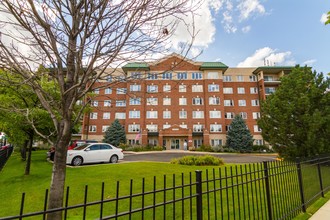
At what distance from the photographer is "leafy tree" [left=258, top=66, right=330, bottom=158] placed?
47.4ft

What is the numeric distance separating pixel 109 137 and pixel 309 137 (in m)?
30.6

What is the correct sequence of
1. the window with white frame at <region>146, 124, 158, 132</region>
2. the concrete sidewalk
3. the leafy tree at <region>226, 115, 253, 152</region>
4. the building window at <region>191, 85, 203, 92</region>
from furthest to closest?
the building window at <region>191, 85, 203, 92</region>, the window with white frame at <region>146, 124, 158, 132</region>, the leafy tree at <region>226, 115, 253, 152</region>, the concrete sidewalk

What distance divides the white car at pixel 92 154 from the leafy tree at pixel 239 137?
24.3 m

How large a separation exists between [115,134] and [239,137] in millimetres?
21553

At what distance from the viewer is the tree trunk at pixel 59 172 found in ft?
11.9

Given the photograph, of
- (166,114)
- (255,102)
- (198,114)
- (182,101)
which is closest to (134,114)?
(166,114)

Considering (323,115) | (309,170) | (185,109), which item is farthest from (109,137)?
(309,170)

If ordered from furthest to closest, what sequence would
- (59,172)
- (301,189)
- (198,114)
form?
1. (198,114)
2. (301,189)
3. (59,172)

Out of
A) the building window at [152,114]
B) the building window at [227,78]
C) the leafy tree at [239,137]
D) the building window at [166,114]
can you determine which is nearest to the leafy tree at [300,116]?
the leafy tree at [239,137]

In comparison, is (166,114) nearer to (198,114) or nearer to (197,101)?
(198,114)

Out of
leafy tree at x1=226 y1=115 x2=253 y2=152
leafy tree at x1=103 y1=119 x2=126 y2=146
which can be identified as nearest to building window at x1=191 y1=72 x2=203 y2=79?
leafy tree at x1=226 y1=115 x2=253 y2=152

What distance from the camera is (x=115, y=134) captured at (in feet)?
124

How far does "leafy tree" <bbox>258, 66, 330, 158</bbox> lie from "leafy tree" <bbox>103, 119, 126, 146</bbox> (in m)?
26.2

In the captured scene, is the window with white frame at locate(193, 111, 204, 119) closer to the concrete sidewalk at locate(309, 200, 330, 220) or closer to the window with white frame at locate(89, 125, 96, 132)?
the window with white frame at locate(89, 125, 96, 132)
